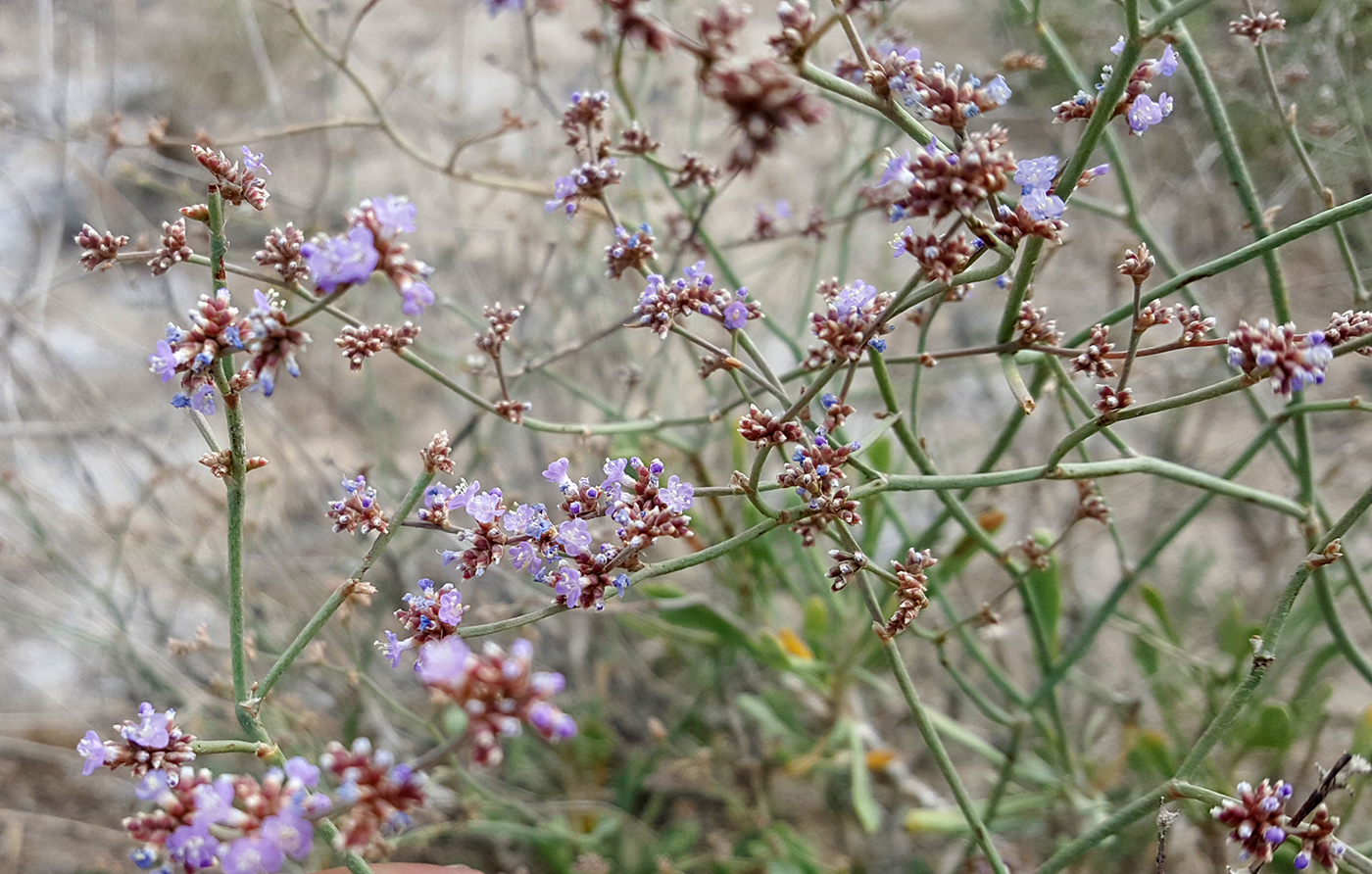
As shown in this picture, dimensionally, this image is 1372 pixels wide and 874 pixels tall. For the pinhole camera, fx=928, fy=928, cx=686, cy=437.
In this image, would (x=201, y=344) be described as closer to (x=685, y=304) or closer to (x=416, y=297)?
(x=416, y=297)

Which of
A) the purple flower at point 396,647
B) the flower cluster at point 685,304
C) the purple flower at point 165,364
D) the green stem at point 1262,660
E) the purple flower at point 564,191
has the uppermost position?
the purple flower at point 564,191

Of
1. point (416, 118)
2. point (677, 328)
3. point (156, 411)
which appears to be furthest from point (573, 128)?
point (156, 411)

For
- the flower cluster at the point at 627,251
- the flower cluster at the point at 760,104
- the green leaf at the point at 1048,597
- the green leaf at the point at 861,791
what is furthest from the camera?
the green leaf at the point at 861,791

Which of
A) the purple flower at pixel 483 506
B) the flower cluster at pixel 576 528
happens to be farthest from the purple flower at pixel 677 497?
the purple flower at pixel 483 506

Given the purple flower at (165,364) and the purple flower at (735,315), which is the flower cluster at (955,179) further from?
the purple flower at (165,364)

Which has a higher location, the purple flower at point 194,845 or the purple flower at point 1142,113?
the purple flower at point 1142,113

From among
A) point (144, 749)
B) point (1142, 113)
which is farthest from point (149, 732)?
point (1142, 113)

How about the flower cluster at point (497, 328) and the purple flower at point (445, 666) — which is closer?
the purple flower at point (445, 666)
